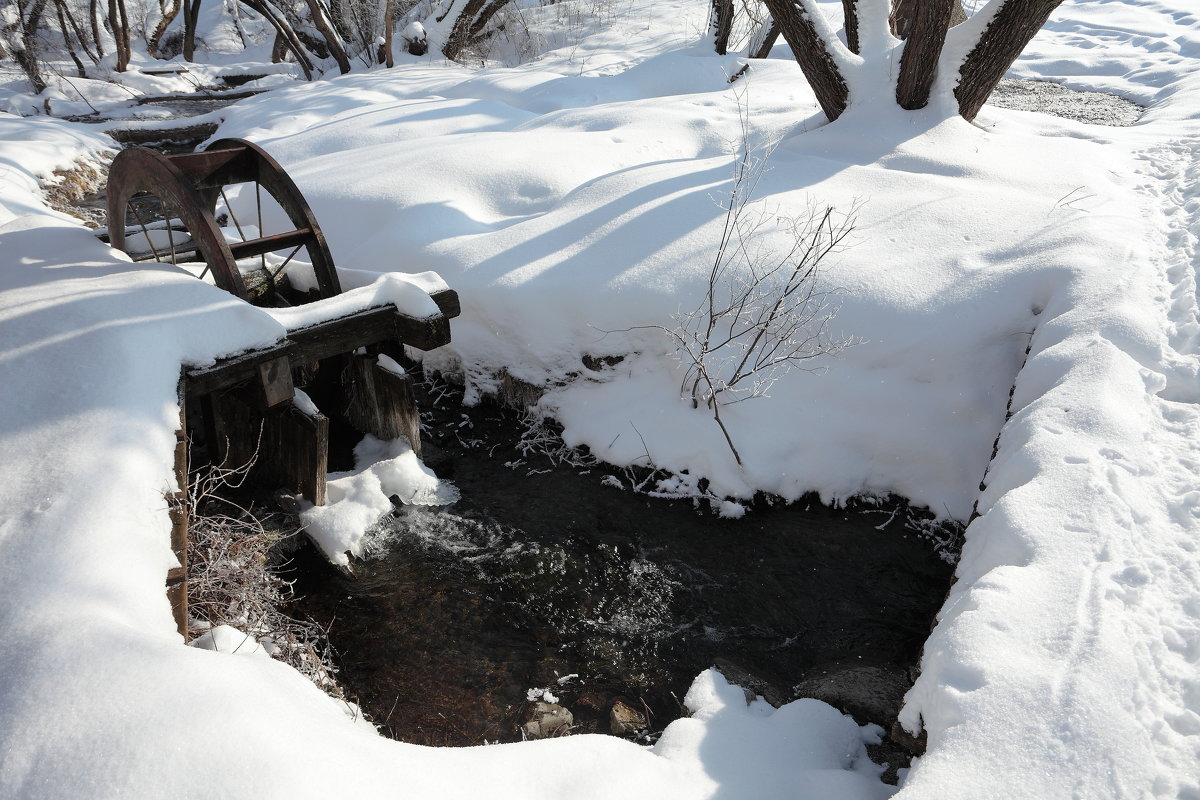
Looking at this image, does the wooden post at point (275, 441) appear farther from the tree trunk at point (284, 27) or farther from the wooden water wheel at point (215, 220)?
the tree trunk at point (284, 27)

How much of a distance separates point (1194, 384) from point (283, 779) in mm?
4473

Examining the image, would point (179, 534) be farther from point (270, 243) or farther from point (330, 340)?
point (270, 243)

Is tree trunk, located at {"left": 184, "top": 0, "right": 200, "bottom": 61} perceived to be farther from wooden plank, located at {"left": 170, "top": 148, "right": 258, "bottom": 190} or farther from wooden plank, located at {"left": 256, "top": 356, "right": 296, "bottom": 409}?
wooden plank, located at {"left": 256, "top": 356, "right": 296, "bottom": 409}

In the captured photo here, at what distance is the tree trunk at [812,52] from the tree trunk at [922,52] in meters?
0.53

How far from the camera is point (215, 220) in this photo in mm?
5008

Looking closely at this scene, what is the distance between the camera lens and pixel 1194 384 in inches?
153

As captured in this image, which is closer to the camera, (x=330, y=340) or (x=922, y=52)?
(x=330, y=340)

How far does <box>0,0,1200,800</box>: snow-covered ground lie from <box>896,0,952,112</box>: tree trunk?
0.73 feet

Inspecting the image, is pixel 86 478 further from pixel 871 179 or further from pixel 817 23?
pixel 817 23

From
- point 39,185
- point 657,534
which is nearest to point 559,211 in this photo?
point 657,534

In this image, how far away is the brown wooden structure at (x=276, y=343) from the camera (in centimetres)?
450

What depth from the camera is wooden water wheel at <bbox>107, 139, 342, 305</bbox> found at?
455 centimetres

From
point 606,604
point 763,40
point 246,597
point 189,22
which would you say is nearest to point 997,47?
point 763,40

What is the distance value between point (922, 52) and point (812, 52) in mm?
976
